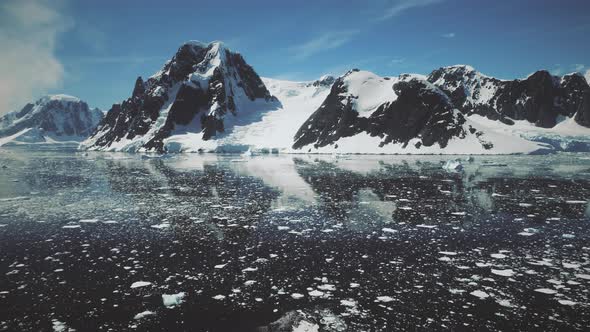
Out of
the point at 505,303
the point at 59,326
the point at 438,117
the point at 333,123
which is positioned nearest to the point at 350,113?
the point at 333,123

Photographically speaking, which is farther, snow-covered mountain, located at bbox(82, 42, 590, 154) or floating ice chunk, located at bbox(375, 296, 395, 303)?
snow-covered mountain, located at bbox(82, 42, 590, 154)

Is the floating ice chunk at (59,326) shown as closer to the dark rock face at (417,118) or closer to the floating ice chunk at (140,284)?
the floating ice chunk at (140,284)

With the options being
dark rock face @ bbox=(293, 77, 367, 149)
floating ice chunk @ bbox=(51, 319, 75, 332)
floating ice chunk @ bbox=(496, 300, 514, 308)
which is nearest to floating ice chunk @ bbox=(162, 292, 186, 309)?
floating ice chunk @ bbox=(51, 319, 75, 332)

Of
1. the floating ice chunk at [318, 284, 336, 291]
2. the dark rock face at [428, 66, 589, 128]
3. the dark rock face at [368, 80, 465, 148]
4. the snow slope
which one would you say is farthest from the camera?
the dark rock face at [428, 66, 589, 128]

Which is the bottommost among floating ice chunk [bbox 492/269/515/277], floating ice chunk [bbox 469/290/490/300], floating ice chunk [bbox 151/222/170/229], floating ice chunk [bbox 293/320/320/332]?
floating ice chunk [bbox 293/320/320/332]

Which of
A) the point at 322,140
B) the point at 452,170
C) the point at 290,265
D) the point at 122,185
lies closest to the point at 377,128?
the point at 322,140

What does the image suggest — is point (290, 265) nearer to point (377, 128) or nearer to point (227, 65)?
point (377, 128)

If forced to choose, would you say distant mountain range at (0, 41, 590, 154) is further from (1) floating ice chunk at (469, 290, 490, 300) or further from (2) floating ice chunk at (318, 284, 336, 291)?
(2) floating ice chunk at (318, 284, 336, 291)

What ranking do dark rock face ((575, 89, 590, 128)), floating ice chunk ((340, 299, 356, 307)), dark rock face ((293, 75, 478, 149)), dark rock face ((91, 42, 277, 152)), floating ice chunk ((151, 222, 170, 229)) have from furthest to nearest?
dark rock face ((91, 42, 277, 152)) → dark rock face ((575, 89, 590, 128)) → dark rock face ((293, 75, 478, 149)) → floating ice chunk ((151, 222, 170, 229)) → floating ice chunk ((340, 299, 356, 307))

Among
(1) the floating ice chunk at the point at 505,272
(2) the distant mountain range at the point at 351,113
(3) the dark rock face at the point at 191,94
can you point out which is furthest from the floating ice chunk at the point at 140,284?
(3) the dark rock face at the point at 191,94
